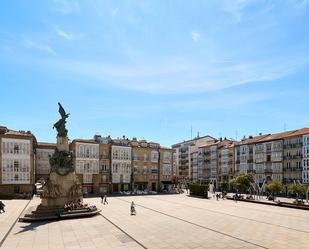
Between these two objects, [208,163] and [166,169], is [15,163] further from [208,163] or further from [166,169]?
[208,163]

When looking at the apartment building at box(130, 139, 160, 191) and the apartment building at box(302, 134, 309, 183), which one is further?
the apartment building at box(130, 139, 160, 191)

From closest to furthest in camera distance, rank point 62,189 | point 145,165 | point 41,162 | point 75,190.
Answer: point 62,189, point 75,190, point 145,165, point 41,162

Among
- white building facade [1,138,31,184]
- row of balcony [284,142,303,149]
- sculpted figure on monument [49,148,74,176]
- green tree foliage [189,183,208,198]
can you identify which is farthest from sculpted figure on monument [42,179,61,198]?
row of balcony [284,142,303,149]

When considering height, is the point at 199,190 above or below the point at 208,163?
below

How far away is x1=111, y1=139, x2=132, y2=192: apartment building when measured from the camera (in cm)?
7681

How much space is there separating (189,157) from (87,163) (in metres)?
58.7

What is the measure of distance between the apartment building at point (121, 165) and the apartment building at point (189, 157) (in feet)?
124

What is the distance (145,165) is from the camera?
8200cm

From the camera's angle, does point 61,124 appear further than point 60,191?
Yes

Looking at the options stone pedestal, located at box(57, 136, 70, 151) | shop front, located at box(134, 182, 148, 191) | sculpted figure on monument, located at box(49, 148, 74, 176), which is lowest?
shop front, located at box(134, 182, 148, 191)

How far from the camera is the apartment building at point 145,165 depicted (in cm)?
8038

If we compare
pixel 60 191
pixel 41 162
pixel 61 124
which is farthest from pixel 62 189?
pixel 41 162

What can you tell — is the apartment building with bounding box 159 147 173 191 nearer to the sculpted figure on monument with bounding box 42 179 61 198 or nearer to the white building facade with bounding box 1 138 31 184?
the white building facade with bounding box 1 138 31 184

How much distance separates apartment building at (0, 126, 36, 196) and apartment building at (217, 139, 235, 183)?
53273mm
